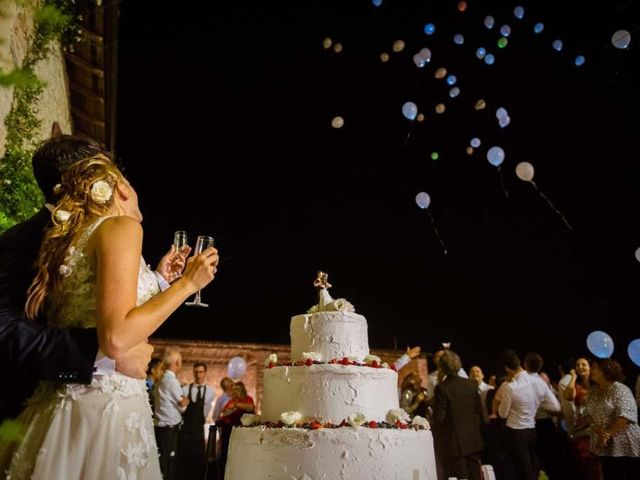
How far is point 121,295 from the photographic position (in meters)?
1.52

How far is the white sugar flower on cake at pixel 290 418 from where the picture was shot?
4.20 m

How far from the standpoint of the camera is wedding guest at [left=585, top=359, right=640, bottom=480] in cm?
511

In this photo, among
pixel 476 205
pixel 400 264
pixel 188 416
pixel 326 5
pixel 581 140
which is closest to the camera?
pixel 188 416

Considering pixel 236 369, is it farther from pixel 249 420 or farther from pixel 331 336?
pixel 331 336

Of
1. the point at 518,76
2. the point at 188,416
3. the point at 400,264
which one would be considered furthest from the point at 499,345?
the point at 188,416

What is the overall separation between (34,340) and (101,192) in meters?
0.57

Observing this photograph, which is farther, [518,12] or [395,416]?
[518,12]

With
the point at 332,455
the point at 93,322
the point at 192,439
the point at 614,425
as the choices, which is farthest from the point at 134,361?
the point at 192,439

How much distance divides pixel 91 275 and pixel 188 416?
6987 mm

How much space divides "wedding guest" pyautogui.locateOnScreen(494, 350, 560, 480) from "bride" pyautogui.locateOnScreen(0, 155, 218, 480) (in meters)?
5.99

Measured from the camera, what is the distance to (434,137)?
41.4 ft

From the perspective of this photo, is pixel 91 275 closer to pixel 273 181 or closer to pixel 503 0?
pixel 503 0

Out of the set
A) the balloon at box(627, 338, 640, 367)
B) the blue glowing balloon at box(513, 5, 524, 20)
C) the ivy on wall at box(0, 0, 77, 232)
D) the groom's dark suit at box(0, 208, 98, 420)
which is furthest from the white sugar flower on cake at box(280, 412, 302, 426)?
the balloon at box(627, 338, 640, 367)

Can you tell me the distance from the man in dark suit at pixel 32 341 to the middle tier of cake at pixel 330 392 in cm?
279
